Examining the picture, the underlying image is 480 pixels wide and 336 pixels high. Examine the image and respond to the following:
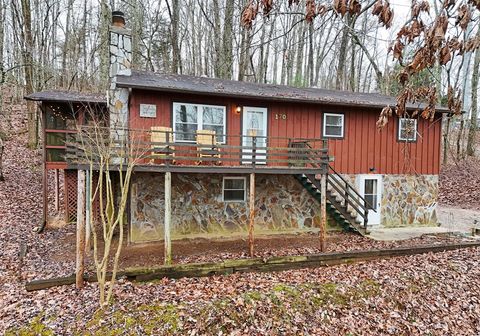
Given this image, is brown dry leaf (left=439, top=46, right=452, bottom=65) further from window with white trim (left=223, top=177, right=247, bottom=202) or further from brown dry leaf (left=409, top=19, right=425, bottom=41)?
window with white trim (left=223, top=177, right=247, bottom=202)

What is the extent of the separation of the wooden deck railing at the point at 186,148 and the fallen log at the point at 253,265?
236 cm

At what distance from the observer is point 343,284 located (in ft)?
21.2

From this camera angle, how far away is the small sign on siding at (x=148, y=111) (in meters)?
8.82

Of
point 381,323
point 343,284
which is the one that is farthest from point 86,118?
point 381,323

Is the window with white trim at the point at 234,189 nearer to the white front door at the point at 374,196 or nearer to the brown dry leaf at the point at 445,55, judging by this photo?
the white front door at the point at 374,196

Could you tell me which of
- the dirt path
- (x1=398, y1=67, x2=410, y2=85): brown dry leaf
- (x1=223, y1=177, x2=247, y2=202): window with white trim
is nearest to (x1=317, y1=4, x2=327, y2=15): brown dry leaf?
(x1=398, y1=67, x2=410, y2=85): brown dry leaf

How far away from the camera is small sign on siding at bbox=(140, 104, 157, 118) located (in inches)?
347

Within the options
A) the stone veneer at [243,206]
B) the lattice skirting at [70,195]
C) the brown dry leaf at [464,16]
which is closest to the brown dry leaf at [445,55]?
the brown dry leaf at [464,16]

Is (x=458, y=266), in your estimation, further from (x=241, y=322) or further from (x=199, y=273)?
(x=199, y=273)

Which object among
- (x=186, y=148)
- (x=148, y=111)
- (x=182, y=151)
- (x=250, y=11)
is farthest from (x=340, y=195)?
(x=250, y=11)

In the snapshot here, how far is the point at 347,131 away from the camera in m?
10.8

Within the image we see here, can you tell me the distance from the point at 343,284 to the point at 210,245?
394 centimetres

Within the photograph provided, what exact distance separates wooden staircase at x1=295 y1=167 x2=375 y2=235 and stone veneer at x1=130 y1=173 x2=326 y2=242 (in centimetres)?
33

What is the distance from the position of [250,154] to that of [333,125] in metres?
3.94
